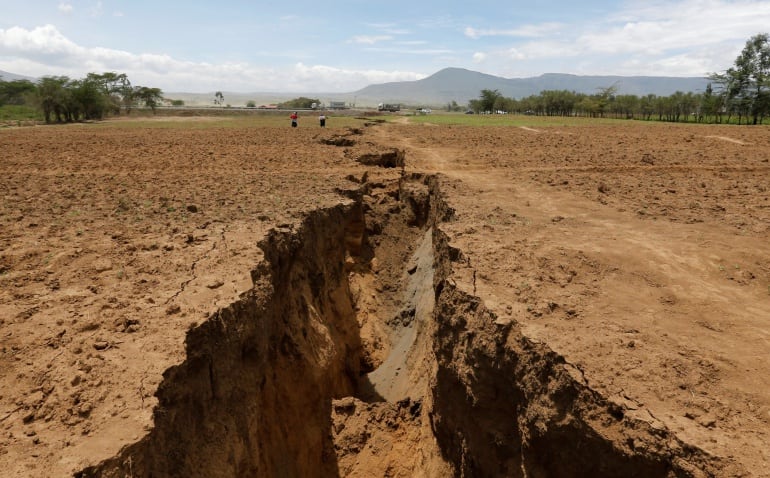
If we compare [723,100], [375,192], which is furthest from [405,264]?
[723,100]

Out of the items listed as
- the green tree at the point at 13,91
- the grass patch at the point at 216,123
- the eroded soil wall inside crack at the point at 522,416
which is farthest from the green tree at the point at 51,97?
the eroded soil wall inside crack at the point at 522,416

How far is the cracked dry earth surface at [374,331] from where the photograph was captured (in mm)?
4402

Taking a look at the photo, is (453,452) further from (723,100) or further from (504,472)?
(723,100)

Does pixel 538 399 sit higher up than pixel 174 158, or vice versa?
pixel 174 158

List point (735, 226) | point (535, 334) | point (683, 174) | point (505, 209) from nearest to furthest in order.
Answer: point (535, 334), point (735, 226), point (505, 209), point (683, 174)

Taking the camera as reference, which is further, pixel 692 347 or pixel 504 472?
pixel 504 472

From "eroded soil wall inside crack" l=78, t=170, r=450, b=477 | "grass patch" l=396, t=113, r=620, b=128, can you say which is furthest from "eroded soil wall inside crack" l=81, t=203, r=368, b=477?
"grass patch" l=396, t=113, r=620, b=128

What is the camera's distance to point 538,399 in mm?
5156

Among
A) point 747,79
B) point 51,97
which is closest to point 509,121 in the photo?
point 747,79

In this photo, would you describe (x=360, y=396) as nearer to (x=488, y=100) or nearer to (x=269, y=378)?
(x=269, y=378)

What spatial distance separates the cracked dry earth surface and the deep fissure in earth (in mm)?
32

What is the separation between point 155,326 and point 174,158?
14.8m

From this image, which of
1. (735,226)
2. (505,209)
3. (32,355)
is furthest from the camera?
(505,209)

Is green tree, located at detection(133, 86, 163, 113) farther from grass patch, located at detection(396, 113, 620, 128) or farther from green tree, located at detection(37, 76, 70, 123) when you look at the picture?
grass patch, located at detection(396, 113, 620, 128)
